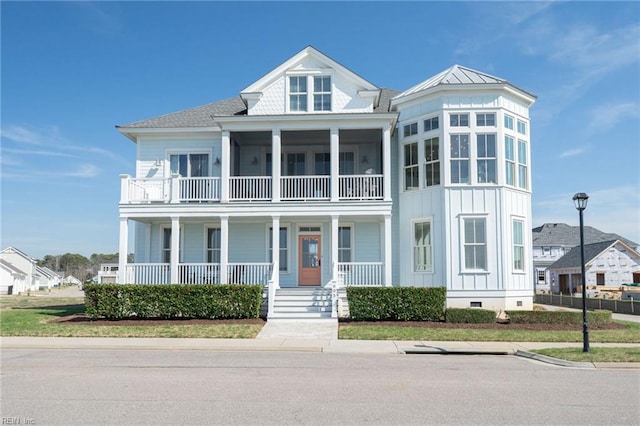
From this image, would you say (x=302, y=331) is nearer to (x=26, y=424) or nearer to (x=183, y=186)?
(x=183, y=186)

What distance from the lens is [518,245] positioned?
21.4 m

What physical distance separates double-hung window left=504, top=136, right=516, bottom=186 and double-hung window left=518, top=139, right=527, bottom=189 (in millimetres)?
460

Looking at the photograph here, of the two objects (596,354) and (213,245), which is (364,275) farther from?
(596,354)

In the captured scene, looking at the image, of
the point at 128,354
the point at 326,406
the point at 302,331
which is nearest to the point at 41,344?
the point at 128,354

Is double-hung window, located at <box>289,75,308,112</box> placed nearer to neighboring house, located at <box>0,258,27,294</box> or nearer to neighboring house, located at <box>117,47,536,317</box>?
neighboring house, located at <box>117,47,536,317</box>

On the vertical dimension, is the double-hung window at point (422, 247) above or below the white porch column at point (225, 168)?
below

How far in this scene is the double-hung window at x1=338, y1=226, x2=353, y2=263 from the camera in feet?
76.0

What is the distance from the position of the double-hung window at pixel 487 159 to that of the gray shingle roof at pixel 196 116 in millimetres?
9990

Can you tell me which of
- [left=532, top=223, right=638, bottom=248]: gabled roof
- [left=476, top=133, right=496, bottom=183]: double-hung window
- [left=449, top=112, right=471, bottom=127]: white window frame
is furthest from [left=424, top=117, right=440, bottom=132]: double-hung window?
[left=532, top=223, right=638, bottom=248]: gabled roof

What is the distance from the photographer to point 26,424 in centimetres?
665

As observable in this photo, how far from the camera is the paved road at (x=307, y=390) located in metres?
7.16

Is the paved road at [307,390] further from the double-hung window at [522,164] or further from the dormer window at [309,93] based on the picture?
the dormer window at [309,93]

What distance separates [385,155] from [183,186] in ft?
27.5

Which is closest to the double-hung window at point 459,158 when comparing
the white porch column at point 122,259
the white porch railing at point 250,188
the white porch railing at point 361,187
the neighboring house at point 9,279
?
the white porch railing at point 361,187
